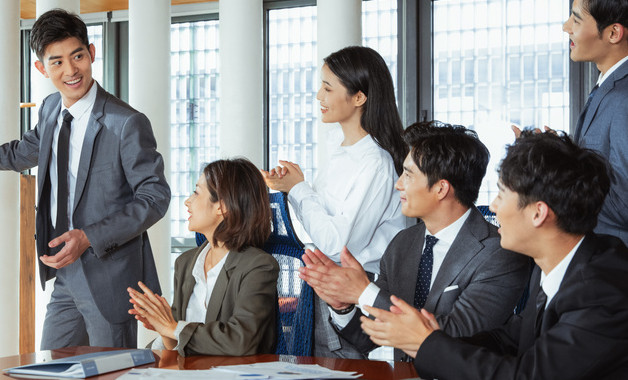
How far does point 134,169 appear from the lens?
2.61 metres

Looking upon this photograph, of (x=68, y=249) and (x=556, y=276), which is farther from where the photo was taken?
(x=68, y=249)

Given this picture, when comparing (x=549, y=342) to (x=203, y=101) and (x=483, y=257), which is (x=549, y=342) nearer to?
(x=483, y=257)

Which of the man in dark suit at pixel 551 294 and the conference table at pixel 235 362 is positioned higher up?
the man in dark suit at pixel 551 294

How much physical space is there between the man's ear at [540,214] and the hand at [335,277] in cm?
48

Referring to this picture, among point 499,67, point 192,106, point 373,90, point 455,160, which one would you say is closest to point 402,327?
point 455,160

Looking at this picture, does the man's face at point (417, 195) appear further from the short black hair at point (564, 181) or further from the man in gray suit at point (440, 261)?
the short black hair at point (564, 181)

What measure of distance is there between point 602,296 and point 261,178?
1.30 metres

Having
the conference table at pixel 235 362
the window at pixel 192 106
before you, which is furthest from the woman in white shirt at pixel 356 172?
the window at pixel 192 106

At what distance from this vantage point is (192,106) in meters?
5.60

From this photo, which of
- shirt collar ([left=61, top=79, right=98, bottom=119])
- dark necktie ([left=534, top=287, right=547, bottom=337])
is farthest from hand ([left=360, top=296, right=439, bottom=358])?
shirt collar ([left=61, top=79, right=98, bottom=119])

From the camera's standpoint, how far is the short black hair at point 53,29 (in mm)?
2607

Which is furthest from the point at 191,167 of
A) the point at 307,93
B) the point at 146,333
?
the point at 146,333

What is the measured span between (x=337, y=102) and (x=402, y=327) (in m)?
1.13

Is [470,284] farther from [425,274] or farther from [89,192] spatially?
[89,192]
